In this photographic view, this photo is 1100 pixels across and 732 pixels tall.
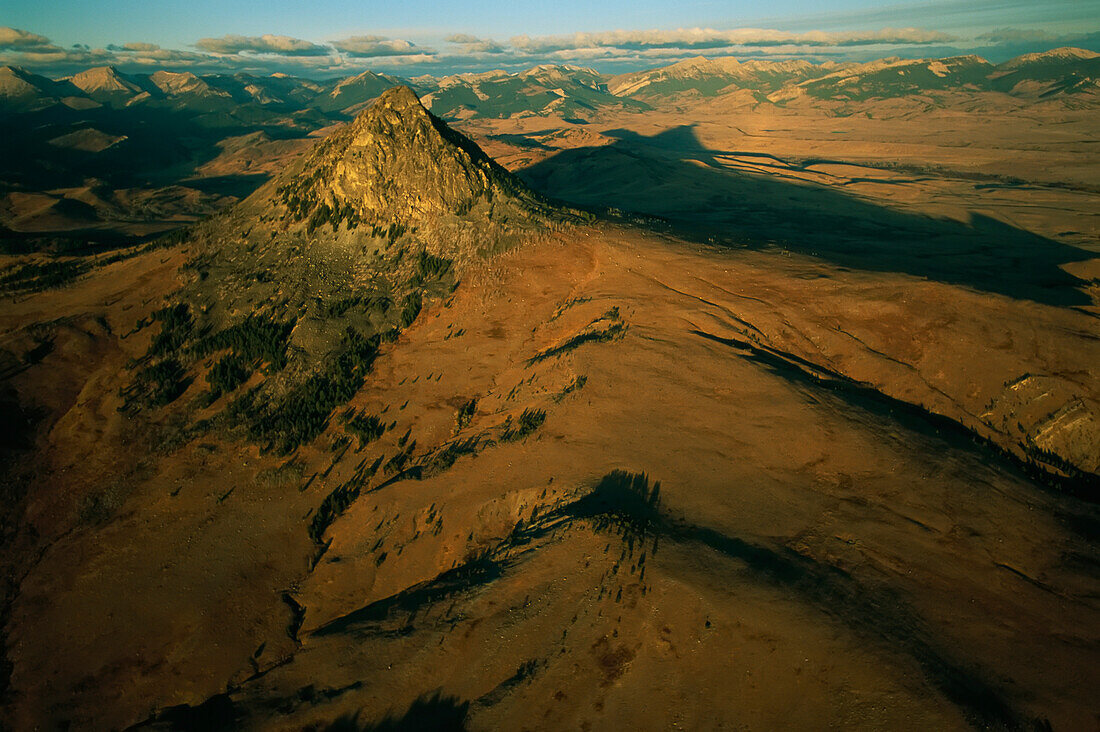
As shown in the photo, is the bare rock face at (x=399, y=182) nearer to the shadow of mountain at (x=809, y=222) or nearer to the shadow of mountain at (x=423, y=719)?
the shadow of mountain at (x=809, y=222)

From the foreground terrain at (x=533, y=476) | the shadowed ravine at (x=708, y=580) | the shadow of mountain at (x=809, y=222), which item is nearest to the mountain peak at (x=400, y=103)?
the foreground terrain at (x=533, y=476)

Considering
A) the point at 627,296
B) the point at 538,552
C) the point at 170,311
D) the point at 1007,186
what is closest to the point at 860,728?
the point at 538,552

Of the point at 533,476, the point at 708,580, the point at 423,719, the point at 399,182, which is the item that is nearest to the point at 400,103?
the point at 399,182

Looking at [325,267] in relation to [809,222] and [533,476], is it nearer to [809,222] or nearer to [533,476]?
[533,476]

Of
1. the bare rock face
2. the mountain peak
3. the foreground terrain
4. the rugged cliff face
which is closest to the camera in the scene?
the foreground terrain

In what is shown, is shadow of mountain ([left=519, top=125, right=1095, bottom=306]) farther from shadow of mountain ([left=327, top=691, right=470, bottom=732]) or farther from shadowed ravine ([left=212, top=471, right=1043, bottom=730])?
shadow of mountain ([left=327, top=691, right=470, bottom=732])

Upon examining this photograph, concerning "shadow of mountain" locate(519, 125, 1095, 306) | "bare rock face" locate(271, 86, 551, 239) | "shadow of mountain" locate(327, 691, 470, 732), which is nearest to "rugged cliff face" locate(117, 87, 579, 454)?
"bare rock face" locate(271, 86, 551, 239)
